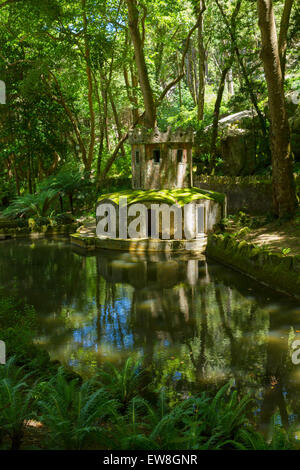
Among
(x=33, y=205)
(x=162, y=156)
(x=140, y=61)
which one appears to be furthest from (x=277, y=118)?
(x=33, y=205)

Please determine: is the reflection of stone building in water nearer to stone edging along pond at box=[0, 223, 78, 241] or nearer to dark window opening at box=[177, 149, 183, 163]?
dark window opening at box=[177, 149, 183, 163]

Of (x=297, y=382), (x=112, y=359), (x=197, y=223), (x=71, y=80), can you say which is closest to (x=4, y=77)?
(x=71, y=80)

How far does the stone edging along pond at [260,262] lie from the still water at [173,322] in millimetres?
334

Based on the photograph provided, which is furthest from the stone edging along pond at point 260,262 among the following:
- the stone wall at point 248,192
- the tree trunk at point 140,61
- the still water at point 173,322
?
the tree trunk at point 140,61

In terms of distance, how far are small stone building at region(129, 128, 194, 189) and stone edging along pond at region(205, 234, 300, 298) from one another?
16.7 ft

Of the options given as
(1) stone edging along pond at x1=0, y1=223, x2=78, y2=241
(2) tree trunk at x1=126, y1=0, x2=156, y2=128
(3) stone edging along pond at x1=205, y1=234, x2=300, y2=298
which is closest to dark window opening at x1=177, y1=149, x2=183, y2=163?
(2) tree trunk at x1=126, y1=0, x2=156, y2=128

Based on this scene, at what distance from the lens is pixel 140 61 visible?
68.0ft

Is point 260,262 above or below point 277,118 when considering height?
below

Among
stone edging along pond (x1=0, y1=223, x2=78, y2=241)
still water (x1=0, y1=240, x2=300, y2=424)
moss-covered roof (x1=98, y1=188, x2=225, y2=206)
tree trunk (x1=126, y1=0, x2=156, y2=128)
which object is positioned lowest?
still water (x1=0, y1=240, x2=300, y2=424)

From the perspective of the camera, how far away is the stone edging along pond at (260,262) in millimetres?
10277

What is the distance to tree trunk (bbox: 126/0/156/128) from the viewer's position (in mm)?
19578

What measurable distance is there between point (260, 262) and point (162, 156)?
9.29 metres

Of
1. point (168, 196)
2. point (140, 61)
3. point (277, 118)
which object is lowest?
point (168, 196)

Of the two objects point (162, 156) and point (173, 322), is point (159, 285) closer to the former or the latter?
point (173, 322)
